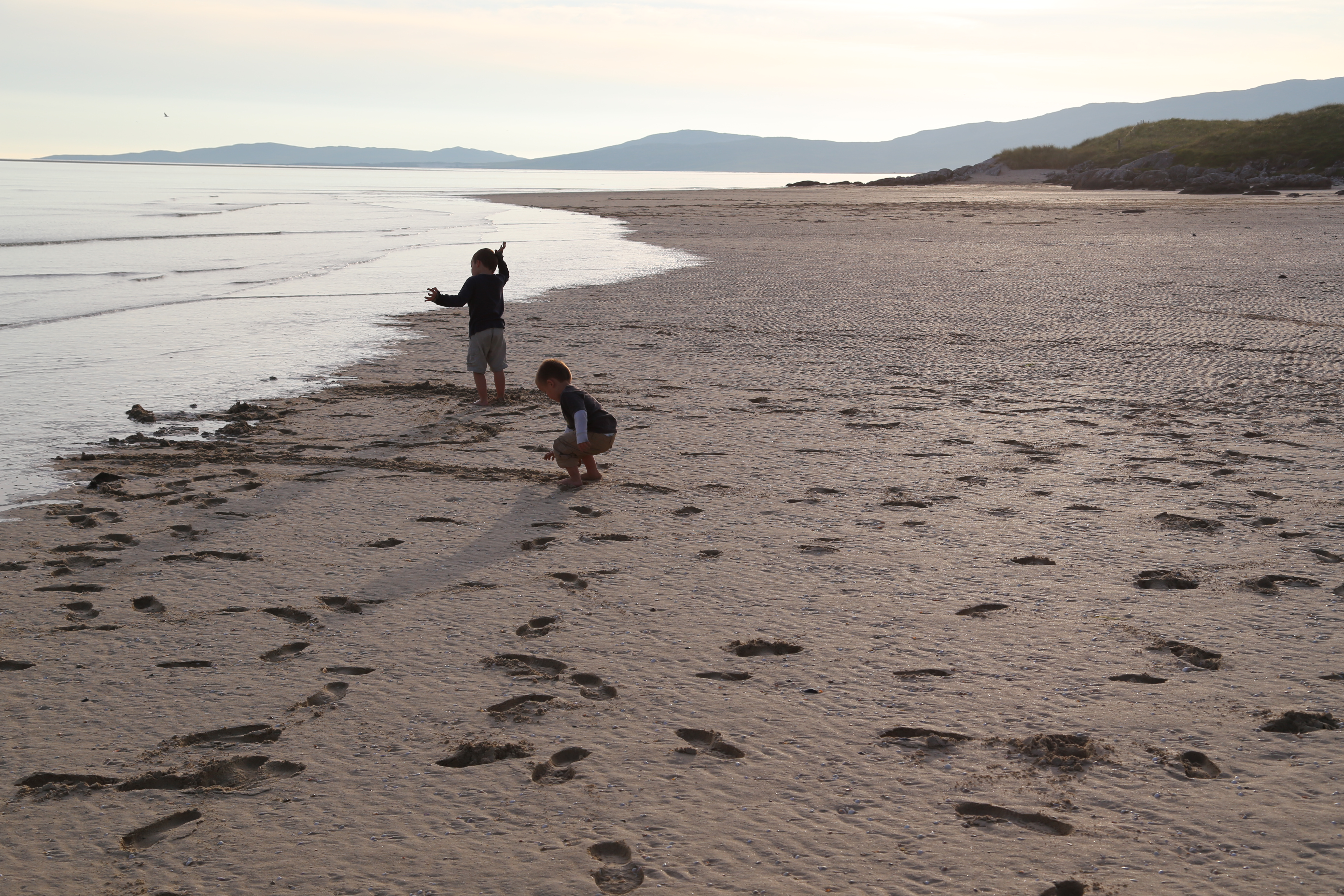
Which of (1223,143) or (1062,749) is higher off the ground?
(1223,143)

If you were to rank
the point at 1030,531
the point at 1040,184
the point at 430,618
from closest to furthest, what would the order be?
the point at 430,618, the point at 1030,531, the point at 1040,184

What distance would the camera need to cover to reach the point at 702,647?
3.53m

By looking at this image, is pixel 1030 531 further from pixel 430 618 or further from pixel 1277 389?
pixel 1277 389

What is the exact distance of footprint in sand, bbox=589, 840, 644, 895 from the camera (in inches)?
90.7

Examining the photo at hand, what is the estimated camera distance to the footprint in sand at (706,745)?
285 cm

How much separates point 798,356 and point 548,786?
268 inches

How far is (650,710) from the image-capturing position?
3092mm

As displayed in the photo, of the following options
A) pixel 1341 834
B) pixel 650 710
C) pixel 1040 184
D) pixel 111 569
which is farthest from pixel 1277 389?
pixel 1040 184

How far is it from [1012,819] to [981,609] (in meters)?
1.36

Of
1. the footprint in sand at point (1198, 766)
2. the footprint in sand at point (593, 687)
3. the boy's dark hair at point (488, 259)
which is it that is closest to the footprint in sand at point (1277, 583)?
the footprint in sand at point (1198, 766)

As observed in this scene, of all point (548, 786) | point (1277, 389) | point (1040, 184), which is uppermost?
point (1040, 184)

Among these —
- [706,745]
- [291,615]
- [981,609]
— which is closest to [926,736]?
[706,745]

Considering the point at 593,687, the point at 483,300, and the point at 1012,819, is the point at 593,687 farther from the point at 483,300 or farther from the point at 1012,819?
the point at 483,300

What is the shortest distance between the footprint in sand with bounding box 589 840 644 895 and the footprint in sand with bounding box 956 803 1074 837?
86 centimetres
